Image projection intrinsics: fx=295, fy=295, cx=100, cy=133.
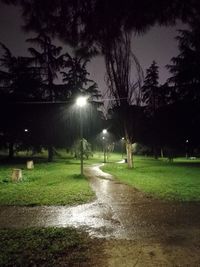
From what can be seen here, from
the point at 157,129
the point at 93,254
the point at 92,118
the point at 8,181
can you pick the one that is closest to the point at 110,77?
the point at 8,181

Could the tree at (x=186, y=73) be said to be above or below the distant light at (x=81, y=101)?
above

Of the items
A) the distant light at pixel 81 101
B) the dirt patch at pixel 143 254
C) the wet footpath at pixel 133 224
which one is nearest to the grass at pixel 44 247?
the dirt patch at pixel 143 254

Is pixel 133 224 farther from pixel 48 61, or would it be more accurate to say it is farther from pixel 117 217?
pixel 48 61

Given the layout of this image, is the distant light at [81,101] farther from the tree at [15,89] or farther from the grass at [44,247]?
the tree at [15,89]

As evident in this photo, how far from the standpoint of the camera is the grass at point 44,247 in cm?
552

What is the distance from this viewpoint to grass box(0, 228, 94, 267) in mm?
5520

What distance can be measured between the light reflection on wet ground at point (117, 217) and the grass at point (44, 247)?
62 centimetres

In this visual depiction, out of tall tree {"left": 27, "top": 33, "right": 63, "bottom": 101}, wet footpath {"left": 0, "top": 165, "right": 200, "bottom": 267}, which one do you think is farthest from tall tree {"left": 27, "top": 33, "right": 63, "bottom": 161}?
wet footpath {"left": 0, "top": 165, "right": 200, "bottom": 267}

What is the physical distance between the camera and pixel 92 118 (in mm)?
45625

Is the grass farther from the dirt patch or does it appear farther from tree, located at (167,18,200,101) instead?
tree, located at (167,18,200,101)

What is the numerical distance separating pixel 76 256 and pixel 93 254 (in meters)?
0.34

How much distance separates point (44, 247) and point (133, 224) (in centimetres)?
279

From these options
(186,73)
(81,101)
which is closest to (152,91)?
(186,73)

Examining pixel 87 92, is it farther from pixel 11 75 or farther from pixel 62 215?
pixel 62 215
